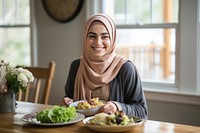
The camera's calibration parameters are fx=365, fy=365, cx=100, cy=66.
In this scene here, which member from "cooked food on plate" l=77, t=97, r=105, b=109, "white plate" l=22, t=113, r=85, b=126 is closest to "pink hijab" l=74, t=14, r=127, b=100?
"cooked food on plate" l=77, t=97, r=105, b=109

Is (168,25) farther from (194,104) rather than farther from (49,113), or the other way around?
(49,113)

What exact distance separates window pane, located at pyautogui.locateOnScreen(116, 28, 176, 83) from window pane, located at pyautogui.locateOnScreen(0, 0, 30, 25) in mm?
1163

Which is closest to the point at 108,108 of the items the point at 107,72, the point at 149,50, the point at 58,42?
the point at 107,72

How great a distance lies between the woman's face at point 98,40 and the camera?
2.28 metres

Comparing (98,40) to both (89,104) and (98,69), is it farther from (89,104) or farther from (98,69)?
(89,104)

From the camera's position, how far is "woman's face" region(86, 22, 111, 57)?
228 centimetres

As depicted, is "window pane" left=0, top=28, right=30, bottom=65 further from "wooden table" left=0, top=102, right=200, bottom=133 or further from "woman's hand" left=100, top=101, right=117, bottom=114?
"woman's hand" left=100, top=101, right=117, bottom=114

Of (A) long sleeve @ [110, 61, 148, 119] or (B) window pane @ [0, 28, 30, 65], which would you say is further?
(B) window pane @ [0, 28, 30, 65]

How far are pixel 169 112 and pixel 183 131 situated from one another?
1.40 m

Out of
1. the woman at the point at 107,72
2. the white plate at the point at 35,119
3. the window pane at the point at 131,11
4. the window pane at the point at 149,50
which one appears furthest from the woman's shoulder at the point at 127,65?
the window pane at the point at 131,11

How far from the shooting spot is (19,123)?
197 centimetres

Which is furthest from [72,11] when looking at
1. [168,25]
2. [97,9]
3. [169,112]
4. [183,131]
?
[183,131]

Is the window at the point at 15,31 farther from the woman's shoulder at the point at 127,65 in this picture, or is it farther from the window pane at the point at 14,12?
the woman's shoulder at the point at 127,65

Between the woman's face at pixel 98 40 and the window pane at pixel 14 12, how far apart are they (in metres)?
1.96
